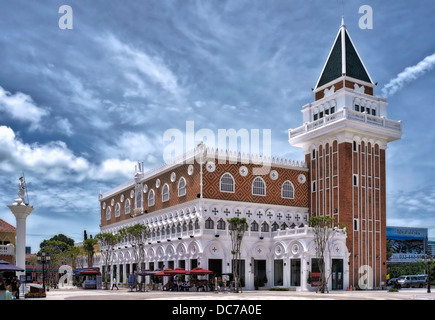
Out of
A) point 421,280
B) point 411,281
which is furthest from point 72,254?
point 421,280

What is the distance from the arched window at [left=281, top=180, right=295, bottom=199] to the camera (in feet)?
213

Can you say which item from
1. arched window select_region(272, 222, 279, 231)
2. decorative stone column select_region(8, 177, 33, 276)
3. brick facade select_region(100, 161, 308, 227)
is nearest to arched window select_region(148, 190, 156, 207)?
brick facade select_region(100, 161, 308, 227)

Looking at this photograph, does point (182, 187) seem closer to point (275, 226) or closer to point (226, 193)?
point (226, 193)

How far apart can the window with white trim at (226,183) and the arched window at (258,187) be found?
285 cm

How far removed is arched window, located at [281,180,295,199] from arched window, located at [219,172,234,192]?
22.8 feet

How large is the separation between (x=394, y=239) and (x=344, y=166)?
6455cm

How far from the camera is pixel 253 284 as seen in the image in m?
59.2

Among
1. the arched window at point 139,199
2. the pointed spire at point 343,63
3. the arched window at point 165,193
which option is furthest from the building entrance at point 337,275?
the arched window at point 139,199

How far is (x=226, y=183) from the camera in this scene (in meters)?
61.2

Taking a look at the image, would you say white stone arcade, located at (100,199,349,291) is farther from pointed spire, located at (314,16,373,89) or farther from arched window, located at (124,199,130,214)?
pointed spire, located at (314,16,373,89)

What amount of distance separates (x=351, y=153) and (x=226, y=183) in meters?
14.0

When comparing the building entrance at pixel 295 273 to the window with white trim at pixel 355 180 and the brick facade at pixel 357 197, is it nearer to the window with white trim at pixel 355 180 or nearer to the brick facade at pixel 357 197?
the brick facade at pixel 357 197
